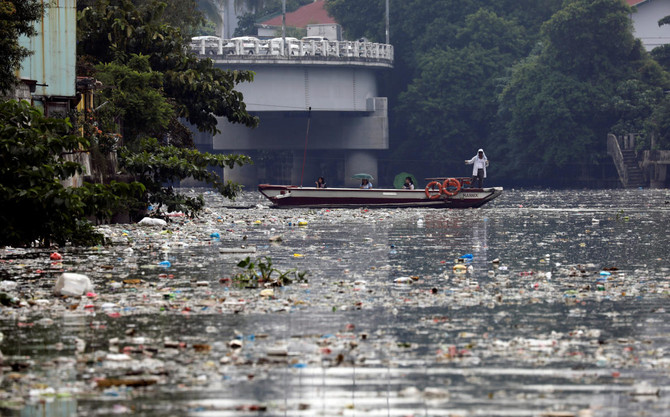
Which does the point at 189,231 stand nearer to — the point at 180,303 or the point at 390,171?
the point at 180,303

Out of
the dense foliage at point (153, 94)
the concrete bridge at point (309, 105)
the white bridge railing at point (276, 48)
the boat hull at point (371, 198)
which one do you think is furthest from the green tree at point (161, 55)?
the white bridge railing at point (276, 48)

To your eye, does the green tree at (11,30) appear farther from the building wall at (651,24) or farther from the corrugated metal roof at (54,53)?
the building wall at (651,24)

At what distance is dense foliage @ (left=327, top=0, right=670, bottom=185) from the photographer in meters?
59.7

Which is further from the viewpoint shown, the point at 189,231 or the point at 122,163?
the point at 122,163

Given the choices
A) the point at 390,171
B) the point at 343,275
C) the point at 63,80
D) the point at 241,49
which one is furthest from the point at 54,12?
the point at 390,171

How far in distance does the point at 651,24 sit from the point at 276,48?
2400 cm

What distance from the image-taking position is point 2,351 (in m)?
7.97

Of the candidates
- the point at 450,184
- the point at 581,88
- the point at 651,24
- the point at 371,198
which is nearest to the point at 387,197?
the point at 371,198

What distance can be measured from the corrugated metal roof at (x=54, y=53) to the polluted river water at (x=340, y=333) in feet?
19.2

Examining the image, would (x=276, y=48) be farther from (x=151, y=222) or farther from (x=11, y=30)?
(x=11, y=30)

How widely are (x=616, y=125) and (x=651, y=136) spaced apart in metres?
2.49

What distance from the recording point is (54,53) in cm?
2242

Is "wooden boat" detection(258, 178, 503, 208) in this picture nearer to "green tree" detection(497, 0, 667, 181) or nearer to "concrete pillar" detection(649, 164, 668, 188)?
"concrete pillar" detection(649, 164, 668, 188)

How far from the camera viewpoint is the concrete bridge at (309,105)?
60.4m
